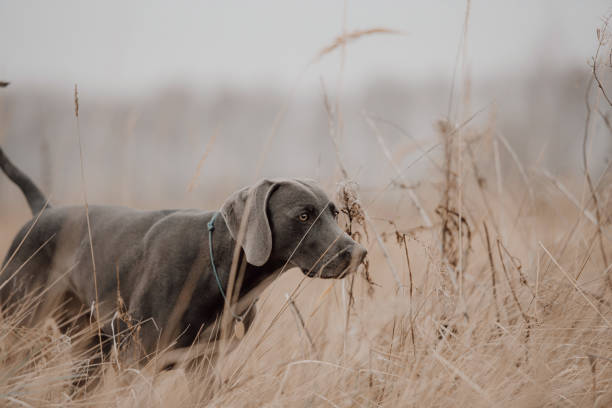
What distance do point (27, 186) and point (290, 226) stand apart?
85.1 inches

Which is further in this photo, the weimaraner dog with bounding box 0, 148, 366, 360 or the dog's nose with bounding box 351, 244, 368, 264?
the weimaraner dog with bounding box 0, 148, 366, 360

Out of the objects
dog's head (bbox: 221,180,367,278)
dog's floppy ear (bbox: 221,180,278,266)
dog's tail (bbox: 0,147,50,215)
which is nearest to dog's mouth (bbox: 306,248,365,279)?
dog's head (bbox: 221,180,367,278)

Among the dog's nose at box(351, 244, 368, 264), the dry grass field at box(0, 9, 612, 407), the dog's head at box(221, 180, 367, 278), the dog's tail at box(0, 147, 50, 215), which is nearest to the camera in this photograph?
the dry grass field at box(0, 9, 612, 407)

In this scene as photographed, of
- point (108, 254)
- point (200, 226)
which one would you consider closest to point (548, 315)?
point (200, 226)

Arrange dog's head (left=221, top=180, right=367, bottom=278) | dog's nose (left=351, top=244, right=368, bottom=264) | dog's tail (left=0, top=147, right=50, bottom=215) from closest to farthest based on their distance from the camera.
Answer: dog's nose (left=351, top=244, right=368, bottom=264) → dog's head (left=221, top=180, right=367, bottom=278) → dog's tail (left=0, top=147, right=50, bottom=215)

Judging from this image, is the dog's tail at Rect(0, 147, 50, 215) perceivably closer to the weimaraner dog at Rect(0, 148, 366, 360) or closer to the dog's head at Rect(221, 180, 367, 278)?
the weimaraner dog at Rect(0, 148, 366, 360)

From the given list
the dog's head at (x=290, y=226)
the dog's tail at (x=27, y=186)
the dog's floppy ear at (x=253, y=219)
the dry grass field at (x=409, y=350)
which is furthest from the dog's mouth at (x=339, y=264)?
the dog's tail at (x=27, y=186)

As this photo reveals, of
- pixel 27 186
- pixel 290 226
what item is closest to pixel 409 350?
pixel 290 226

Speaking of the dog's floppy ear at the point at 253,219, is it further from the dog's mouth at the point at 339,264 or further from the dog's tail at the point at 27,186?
the dog's tail at the point at 27,186

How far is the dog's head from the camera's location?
208 cm

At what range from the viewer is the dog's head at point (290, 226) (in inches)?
81.8

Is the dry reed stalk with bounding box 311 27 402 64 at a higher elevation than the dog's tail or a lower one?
higher

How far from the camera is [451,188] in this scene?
2.92 meters

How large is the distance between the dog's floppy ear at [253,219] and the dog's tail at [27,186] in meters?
1.70
